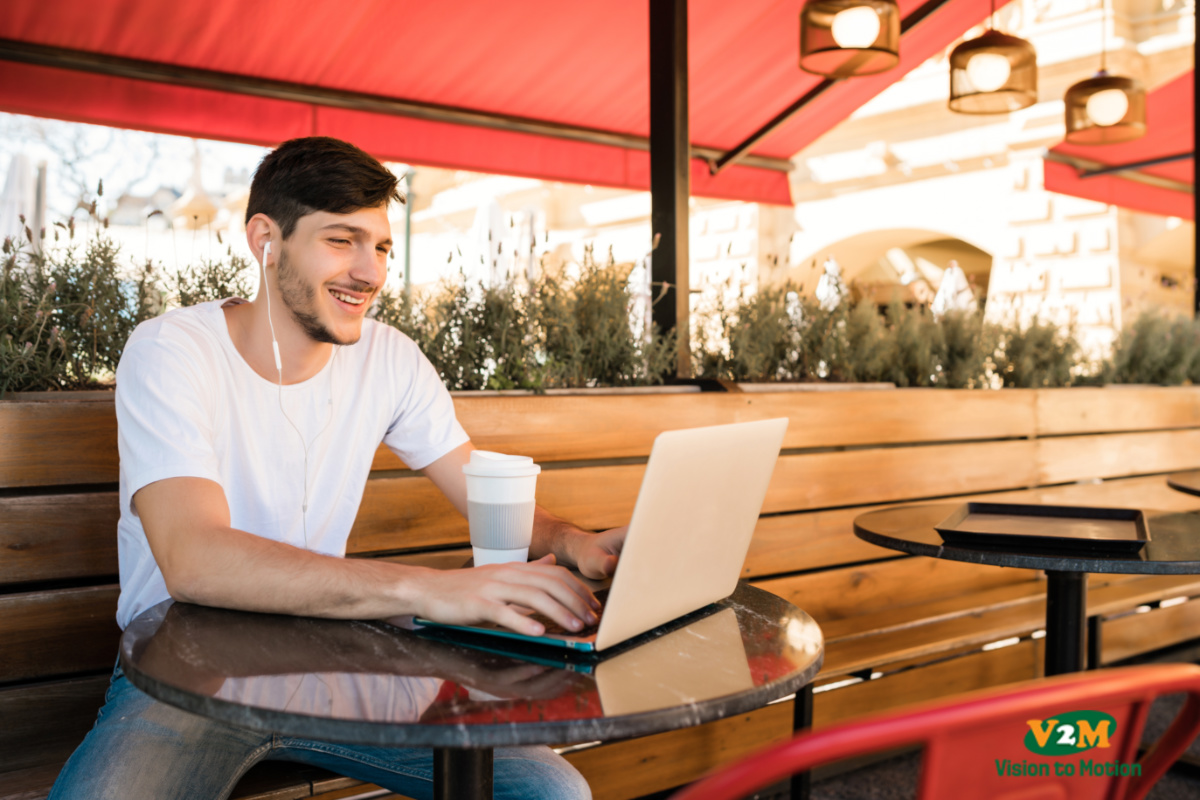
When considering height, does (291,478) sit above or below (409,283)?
below

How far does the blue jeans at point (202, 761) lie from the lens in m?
1.11

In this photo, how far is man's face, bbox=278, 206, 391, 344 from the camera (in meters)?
1.49

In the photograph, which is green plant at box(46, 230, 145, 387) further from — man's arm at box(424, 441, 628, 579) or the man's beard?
Answer: man's arm at box(424, 441, 628, 579)

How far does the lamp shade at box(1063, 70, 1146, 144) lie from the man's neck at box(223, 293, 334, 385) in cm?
408

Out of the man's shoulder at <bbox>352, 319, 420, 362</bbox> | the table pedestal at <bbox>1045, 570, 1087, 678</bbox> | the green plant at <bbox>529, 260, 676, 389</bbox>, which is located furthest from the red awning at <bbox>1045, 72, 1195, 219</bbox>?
the man's shoulder at <bbox>352, 319, 420, 362</bbox>

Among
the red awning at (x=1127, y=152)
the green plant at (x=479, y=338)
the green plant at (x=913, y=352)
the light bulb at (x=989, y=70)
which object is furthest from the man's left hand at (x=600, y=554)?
the red awning at (x=1127, y=152)

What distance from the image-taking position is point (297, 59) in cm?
393

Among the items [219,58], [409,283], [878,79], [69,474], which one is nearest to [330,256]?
[69,474]

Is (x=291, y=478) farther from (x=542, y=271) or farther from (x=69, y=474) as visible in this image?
(x=542, y=271)

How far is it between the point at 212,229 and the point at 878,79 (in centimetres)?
433

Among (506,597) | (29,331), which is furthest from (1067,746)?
(29,331)

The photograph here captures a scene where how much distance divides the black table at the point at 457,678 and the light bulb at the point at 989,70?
3.17 m

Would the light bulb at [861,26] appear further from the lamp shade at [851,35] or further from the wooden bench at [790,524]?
the wooden bench at [790,524]

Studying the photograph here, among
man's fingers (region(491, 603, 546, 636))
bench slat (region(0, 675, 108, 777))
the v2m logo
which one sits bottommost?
bench slat (region(0, 675, 108, 777))
